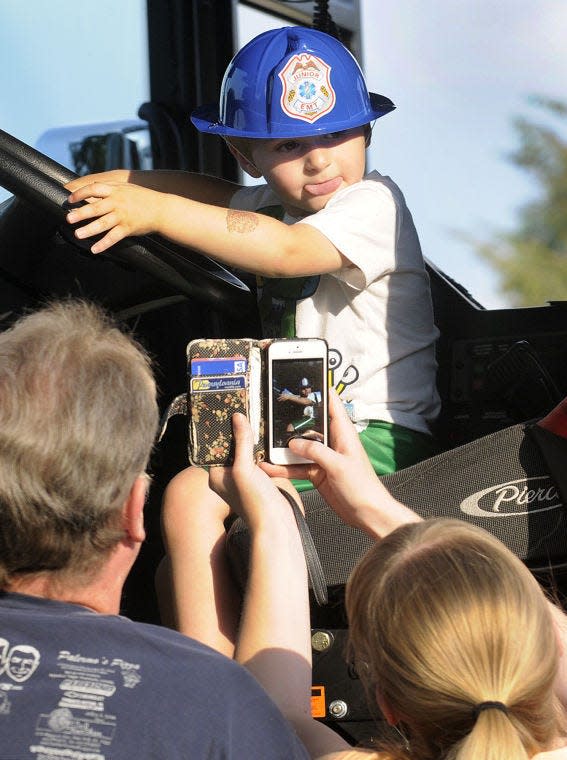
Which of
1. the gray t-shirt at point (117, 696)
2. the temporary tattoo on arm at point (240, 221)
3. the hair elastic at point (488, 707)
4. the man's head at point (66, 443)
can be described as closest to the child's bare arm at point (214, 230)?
the temporary tattoo on arm at point (240, 221)

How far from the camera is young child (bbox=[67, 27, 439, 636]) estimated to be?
188 cm

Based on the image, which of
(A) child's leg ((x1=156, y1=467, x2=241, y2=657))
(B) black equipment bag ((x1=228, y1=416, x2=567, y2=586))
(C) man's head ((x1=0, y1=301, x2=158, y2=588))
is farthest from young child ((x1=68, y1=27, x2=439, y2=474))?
(C) man's head ((x1=0, y1=301, x2=158, y2=588))

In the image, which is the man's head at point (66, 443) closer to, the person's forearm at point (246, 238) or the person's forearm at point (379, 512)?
the person's forearm at point (379, 512)

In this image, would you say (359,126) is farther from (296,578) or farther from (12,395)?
(12,395)

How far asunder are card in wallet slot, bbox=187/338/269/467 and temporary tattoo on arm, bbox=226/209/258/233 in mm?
365

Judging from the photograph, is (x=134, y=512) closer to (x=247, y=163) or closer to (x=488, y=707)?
(x=488, y=707)

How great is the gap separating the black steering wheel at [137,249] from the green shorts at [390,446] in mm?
299

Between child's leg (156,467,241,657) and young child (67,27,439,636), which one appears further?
young child (67,27,439,636)

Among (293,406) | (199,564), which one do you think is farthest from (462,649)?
(199,564)

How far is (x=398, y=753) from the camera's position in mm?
1160

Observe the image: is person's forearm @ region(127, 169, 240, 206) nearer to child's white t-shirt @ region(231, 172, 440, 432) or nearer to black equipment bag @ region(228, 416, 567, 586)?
child's white t-shirt @ region(231, 172, 440, 432)

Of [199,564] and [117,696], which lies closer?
[117,696]

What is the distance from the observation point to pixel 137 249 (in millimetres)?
1762

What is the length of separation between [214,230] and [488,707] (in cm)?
98
